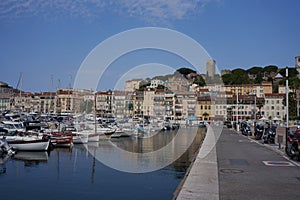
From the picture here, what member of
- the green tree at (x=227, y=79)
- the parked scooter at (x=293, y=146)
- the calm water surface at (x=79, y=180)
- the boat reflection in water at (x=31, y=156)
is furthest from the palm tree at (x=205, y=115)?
the parked scooter at (x=293, y=146)

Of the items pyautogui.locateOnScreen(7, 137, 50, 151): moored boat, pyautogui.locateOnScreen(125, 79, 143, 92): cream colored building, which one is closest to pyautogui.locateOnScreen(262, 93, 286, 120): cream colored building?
pyautogui.locateOnScreen(125, 79, 143, 92): cream colored building

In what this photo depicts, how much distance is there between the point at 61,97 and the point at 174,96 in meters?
41.4

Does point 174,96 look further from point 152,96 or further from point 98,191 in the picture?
point 98,191

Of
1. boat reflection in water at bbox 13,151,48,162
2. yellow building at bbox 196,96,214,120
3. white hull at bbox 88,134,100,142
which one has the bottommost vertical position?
boat reflection in water at bbox 13,151,48,162

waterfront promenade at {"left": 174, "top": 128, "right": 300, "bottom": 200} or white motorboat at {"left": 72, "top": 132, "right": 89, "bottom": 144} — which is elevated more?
waterfront promenade at {"left": 174, "top": 128, "right": 300, "bottom": 200}

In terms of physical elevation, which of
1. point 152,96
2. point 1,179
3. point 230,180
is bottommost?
point 1,179

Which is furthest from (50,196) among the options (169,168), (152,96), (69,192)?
(152,96)

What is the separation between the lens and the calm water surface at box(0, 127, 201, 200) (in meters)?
14.6

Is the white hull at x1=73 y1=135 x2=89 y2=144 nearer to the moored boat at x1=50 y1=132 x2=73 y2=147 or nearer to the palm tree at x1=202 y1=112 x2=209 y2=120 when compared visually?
the moored boat at x1=50 y1=132 x2=73 y2=147

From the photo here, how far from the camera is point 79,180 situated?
17578 mm

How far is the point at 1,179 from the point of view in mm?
17953

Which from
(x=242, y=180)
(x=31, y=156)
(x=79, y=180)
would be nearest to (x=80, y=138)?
(x=31, y=156)

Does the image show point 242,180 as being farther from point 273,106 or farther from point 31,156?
point 273,106

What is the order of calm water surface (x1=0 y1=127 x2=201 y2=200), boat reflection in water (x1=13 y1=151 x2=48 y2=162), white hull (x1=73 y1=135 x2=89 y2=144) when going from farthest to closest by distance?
1. white hull (x1=73 y1=135 x2=89 y2=144)
2. boat reflection in water (x1=13 y1=151 x2=48 y2=162)
3. calm water surface (x1=0 y1=127 x2=201 y2=200)
